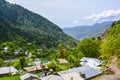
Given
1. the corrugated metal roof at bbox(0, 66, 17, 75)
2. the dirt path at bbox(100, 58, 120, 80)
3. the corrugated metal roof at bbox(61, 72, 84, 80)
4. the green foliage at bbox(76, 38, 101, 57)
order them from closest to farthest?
the corrugated metal roof at bbox(61, 72, 84, 80), the dirt path at bbox(100, 58, 120, 80), the corrugated metal roof at bbox(0, 66, 17, 75), the green foliage at bbox(76, 38, 101, 57)

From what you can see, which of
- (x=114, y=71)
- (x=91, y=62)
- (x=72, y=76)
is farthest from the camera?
(x=91, y=62)

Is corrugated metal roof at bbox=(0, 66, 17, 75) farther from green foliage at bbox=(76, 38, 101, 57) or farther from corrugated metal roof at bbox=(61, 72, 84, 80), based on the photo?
green foliage at bbox=(76, 38, 101, 57)

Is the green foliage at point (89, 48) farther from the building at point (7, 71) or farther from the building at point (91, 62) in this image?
the building at point (7, 71)

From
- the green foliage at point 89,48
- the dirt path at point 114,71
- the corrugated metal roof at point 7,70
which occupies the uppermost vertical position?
the green foliage at point 89,48

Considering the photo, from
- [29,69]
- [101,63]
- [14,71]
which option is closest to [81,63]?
[101,63]

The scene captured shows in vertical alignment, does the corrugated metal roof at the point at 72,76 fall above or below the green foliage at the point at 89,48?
below

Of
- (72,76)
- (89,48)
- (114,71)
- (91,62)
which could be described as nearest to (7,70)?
(91,62)

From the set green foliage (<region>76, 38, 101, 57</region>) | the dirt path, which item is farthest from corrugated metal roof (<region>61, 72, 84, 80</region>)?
green foliage (<region>76, 38, 101, 57</region>)

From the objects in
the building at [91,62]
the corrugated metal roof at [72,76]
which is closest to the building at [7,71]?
the building at [91,62]

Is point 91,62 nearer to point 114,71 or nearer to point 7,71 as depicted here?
point 114,71

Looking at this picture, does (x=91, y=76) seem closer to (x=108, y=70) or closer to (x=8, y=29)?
(x=108, y=70)

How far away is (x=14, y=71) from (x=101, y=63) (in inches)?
1119

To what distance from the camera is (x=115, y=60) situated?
2842 inches

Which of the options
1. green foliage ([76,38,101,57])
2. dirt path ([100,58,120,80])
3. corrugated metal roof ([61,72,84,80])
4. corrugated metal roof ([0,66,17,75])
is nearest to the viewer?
corrugated metal roof ([61,72,84,80])
